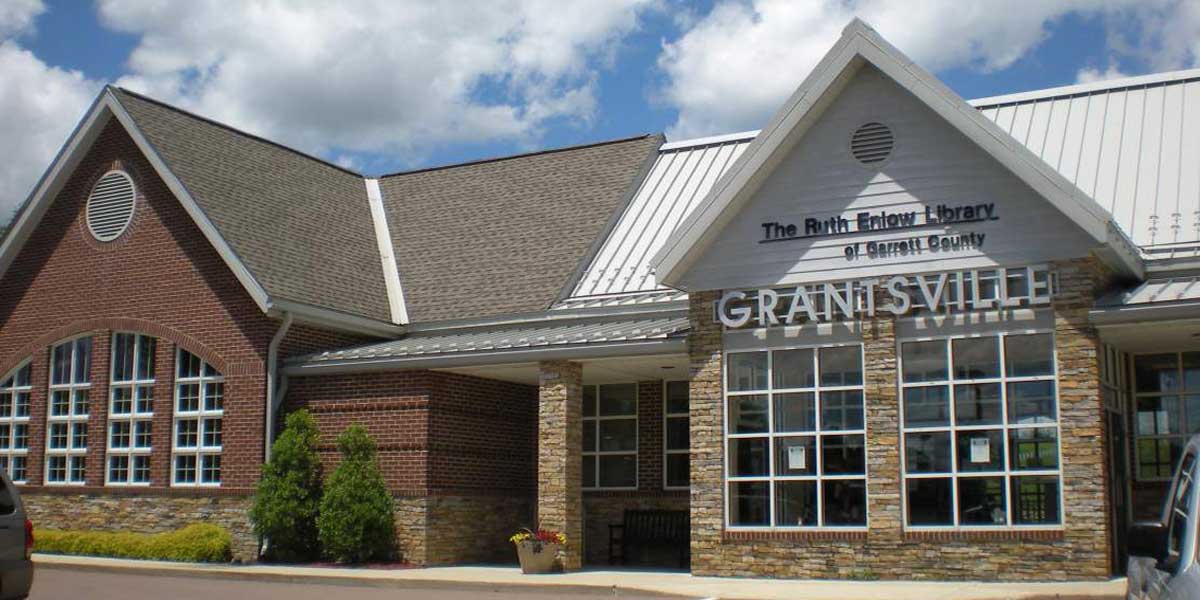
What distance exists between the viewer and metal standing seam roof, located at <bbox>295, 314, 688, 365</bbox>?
1988cm

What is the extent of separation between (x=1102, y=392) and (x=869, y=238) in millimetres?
3742

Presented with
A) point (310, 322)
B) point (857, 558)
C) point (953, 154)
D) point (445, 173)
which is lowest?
point (857, 558)

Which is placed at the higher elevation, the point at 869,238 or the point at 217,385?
the point at 869,238

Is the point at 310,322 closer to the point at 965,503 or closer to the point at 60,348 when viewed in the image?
the point at 60,348

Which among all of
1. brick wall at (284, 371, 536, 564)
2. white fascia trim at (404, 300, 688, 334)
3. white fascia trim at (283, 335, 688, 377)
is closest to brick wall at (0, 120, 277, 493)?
brick wall at (284, 371, 536, 564)

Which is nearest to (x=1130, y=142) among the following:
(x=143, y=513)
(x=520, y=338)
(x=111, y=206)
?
(x=520, y=338)

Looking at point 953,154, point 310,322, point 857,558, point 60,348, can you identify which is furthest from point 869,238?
point 60,348

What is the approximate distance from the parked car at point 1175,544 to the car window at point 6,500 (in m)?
10.7

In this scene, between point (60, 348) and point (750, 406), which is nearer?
point (750, 406)

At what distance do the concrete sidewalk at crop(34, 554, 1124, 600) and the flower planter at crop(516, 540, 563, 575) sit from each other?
0.27m

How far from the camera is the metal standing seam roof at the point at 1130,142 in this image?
63.0 feet

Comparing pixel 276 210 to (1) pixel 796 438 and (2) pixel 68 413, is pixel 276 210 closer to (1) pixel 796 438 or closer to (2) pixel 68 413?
(2) pixel 68 413

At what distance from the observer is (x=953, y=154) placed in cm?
1753

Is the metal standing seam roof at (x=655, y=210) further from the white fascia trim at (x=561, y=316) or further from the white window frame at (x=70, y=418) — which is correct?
the white window frame at (x=70, y=418)
